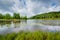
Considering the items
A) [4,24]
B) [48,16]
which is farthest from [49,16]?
[4,24]

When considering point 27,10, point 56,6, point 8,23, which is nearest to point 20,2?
point 27,10

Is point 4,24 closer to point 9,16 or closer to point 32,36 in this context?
point 9,16

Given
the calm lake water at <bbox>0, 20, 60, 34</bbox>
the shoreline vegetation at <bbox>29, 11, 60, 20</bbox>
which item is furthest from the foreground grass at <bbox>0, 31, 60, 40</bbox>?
the shoreline vegetation at <bbox>29, 11, 60, 20</bbox>

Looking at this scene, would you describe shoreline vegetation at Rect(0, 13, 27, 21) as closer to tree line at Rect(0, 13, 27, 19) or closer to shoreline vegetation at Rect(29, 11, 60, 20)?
tree line at Rect(0, 13, 27, 19)

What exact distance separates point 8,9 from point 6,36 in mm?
404

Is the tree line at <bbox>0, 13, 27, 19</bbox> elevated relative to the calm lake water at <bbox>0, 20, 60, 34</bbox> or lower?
elevated

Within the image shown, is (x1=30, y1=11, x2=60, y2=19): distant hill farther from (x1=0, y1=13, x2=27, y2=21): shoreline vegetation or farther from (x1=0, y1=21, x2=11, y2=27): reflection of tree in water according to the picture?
(x1=0, y1=21, x2=11, y2=27): reflection of tree in water

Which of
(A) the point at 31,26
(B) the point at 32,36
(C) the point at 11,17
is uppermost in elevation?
(C) the point at 11,17

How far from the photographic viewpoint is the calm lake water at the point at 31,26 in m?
2.66

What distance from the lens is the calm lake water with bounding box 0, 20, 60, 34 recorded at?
2.66 m

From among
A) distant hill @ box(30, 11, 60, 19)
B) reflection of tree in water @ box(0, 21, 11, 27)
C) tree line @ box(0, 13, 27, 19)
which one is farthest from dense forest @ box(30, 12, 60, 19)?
reflection of tree in water @ box(0, 21, 11, 27)

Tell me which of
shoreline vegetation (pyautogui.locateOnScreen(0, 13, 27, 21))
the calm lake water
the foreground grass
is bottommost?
the foreground grass

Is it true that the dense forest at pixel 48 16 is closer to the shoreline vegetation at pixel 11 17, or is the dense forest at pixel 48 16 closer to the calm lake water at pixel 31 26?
the calm lake water at pixel 31 26

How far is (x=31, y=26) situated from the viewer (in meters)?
2.68
